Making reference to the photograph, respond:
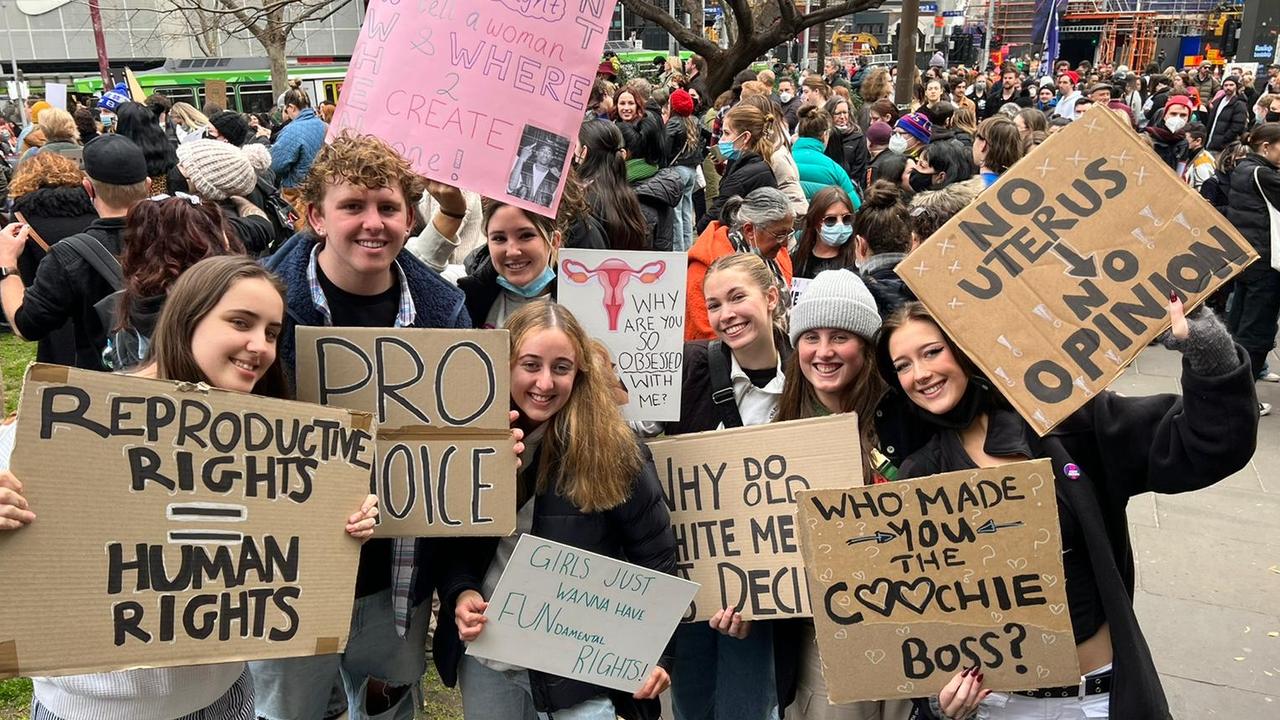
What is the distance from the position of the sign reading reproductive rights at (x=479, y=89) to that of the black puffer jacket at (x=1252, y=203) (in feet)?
18.1

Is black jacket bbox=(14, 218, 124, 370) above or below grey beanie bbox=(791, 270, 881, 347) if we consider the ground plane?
below

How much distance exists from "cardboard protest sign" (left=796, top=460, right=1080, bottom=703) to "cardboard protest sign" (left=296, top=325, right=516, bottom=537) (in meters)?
0.79

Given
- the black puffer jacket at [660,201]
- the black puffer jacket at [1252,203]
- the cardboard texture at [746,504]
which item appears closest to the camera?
the cardboard texture at [746,504]

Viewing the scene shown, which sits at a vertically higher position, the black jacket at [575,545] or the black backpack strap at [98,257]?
the black backpack strap at [98,257]

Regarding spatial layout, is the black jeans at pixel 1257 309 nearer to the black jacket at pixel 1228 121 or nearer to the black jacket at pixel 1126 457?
the black jacket at pixel 1126 457

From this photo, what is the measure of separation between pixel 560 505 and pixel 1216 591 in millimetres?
3670

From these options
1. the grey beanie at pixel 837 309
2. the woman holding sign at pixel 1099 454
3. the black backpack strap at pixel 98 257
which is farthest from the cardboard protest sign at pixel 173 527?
the black backpack strap at pixel 98 257

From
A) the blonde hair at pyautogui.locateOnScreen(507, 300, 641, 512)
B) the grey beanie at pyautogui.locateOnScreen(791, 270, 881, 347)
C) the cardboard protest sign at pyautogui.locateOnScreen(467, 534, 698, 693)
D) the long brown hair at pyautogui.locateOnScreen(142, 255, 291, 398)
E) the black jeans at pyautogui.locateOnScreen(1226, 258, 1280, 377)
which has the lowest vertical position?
the black jeans at pyautogui.locateOnScreen(1226, 258, 1280, 377)

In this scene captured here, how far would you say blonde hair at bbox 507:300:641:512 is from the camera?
8.27ft

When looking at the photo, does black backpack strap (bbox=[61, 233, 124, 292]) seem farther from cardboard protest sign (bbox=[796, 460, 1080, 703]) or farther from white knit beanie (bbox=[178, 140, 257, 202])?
cardboard protest sign (bbox=[796, 460, 1080, 703])

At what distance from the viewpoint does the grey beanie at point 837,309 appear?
2.72m

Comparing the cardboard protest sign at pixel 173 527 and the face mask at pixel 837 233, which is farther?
the face mask at pixel 837 233

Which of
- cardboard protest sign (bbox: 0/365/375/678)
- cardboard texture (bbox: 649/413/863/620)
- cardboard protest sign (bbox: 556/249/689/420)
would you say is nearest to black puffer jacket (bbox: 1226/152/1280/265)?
cardboard protest sign (bbox: 556/249/689/420)

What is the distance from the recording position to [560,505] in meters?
2.57
